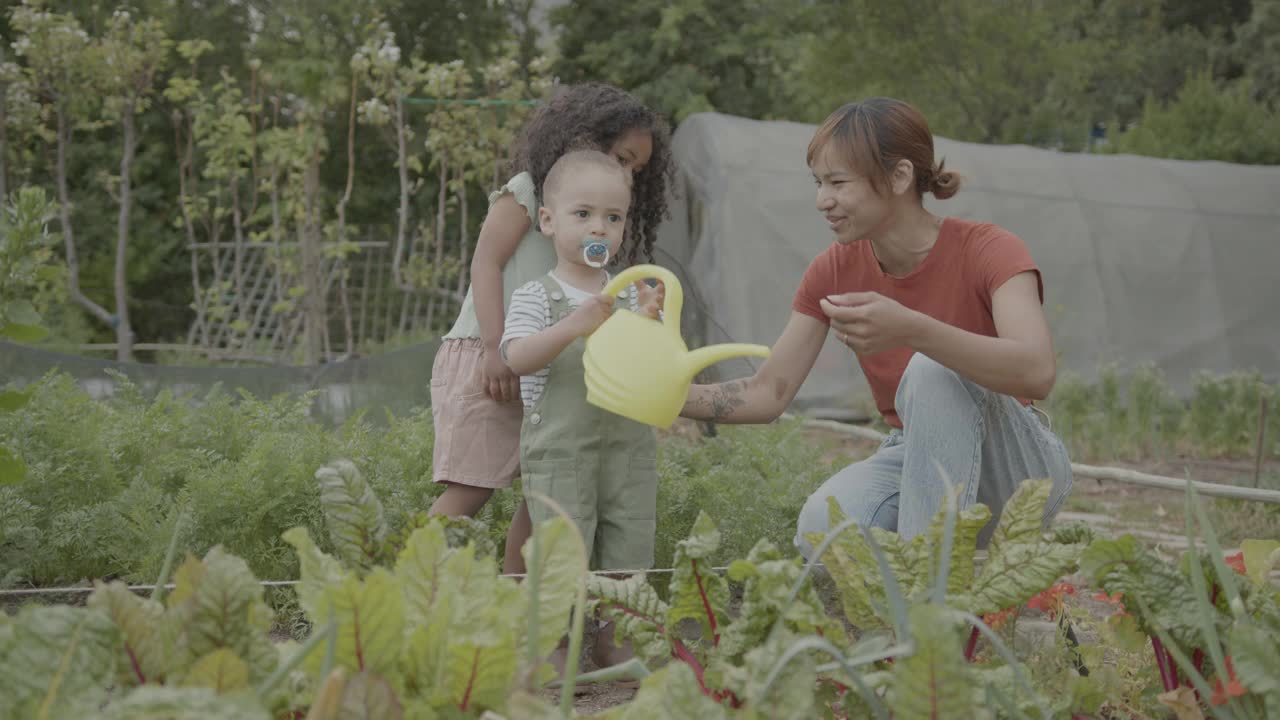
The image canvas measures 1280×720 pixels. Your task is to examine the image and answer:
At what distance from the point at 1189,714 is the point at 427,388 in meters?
2.90

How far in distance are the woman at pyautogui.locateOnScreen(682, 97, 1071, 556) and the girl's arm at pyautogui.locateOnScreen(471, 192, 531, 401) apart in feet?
1.42

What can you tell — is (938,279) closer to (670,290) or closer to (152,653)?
(670,290)

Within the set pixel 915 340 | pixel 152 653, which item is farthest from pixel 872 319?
pixel 152 653

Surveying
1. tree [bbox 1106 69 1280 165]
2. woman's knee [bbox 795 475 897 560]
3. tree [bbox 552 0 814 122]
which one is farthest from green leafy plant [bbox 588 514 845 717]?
tree [bbox 1106 69 1280 165]

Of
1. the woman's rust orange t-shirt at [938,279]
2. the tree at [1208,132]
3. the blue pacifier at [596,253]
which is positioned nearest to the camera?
the blue pacifier at [596,253]

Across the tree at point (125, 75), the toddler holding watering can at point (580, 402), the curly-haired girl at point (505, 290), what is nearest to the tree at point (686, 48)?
the tree at point (125, 75)

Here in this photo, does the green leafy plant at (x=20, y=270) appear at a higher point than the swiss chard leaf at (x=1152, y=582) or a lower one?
higher

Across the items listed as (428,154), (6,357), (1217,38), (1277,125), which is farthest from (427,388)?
(1217,38)

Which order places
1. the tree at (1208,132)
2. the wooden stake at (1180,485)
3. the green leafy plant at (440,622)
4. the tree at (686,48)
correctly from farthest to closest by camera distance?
the tree at (1208,132) → the tree at (686,48) → the wooden stake at (1180,485) → the green leafy plant at (440,622)

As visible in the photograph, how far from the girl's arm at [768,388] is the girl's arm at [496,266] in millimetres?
392

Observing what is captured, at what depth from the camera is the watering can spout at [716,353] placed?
1.30 m

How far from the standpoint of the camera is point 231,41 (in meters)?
9.69

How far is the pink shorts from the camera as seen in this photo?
2.35 metres

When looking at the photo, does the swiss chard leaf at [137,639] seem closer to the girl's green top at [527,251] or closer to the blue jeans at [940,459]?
the blue jeans at [940,459]
